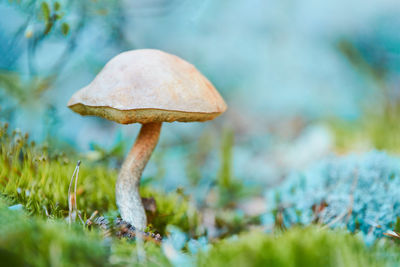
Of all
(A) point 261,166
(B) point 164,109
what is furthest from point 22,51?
(A) point 261,166

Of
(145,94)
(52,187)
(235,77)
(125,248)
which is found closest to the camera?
(125,248)

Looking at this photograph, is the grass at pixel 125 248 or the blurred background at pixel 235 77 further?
the blurred background at pixel 235 77

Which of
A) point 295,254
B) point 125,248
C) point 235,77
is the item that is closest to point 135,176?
point 125,248

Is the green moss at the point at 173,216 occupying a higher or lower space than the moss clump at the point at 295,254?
lower

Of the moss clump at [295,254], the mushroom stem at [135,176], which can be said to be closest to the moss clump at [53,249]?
the moss clump at [295,254]

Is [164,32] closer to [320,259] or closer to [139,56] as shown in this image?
[139,56]

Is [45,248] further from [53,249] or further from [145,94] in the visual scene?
[145,94]

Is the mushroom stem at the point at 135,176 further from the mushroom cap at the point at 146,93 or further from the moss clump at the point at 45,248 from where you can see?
the moss clump at the point at 45,248

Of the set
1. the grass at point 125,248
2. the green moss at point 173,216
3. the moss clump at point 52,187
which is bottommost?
the green moss at point 173,216
